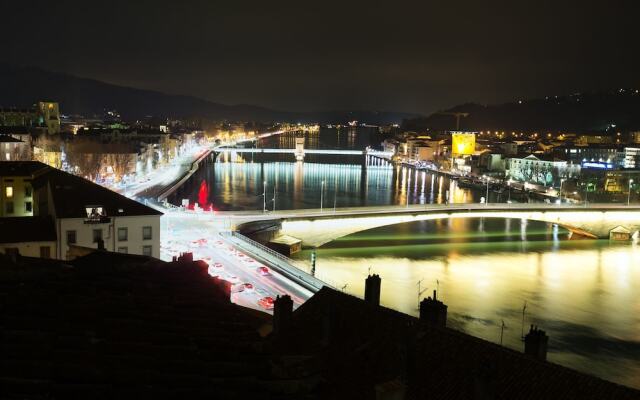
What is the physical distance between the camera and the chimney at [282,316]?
226 inches

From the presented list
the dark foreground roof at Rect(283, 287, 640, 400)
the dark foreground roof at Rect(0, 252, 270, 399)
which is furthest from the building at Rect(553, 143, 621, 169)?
the dark foreground roof at Rect(0, 252, 270, 399)

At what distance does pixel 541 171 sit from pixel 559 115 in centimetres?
9999

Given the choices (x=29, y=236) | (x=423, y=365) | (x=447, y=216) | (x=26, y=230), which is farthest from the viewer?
(x=447, y=216)

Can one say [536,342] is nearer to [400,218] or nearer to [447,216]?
[400,218]

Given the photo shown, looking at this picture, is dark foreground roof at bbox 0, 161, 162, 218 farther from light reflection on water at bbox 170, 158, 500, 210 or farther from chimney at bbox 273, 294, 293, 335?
light reflection on water at bbox 170, 158, 500, 210

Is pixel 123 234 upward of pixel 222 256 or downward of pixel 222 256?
upward

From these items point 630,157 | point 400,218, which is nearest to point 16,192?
point 400,218

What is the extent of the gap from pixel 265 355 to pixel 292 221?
19.9 metres

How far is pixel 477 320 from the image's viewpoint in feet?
47.4

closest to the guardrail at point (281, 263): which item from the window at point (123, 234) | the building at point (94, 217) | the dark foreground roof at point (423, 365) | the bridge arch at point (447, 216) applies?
A: the bridge arch at point (447, 216)

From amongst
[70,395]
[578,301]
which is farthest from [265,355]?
[578,301]

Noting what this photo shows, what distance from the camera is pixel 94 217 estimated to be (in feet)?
42.8

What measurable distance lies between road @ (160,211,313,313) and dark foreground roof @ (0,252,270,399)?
9643 mm

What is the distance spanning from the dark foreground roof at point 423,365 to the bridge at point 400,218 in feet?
55.4
